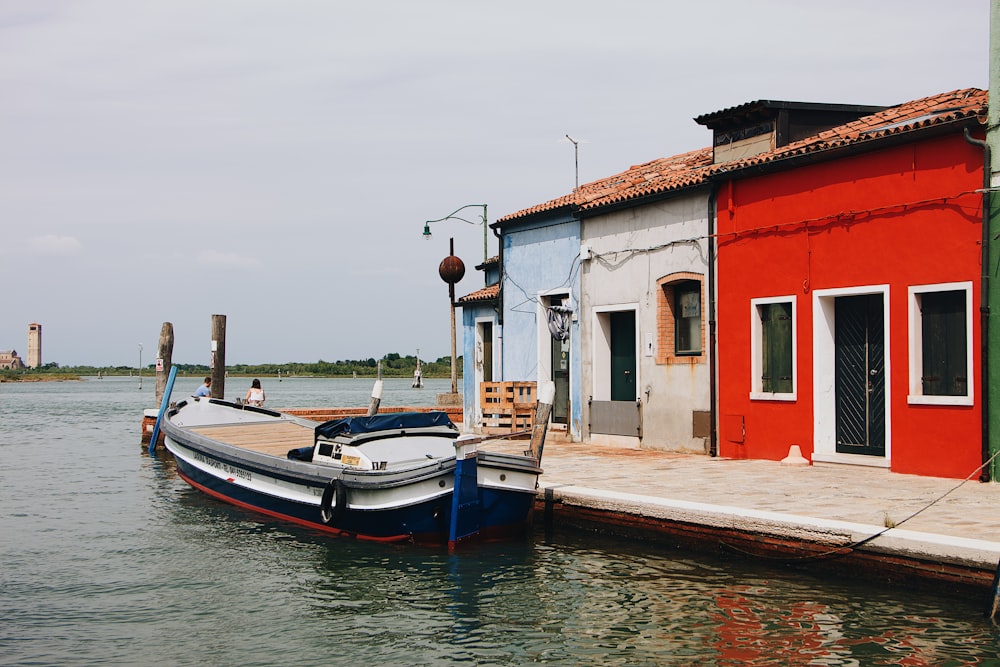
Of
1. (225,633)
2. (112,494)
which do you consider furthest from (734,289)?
(112,494)

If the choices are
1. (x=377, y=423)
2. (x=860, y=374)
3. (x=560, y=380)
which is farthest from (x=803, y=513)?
(x=560, y=380)

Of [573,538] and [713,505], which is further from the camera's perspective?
[573,538]

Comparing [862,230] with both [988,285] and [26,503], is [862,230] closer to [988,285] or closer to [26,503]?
[988,285]

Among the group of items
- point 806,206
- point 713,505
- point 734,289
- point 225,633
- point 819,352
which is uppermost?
point 806,206

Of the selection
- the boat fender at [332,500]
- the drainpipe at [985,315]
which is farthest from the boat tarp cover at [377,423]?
the drainpipe at [985,315]

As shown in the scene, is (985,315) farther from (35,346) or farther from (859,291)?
(35,346)

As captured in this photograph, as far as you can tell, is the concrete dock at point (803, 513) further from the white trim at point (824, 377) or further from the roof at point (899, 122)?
the roof at point (899, 122)

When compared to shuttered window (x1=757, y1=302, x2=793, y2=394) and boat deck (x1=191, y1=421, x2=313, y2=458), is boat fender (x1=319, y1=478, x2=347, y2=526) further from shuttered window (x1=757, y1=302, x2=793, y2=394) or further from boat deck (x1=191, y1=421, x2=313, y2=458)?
shuttered window (x1=757, y1=302, x2=793, y2=394)

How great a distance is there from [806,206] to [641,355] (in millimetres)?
4041

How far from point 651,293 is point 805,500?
21.2ft

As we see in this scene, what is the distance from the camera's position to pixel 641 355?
54.9 feet

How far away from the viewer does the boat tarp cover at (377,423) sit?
12445mm

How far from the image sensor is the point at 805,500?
10.6 metres

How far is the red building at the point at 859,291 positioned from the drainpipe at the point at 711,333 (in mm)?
108
